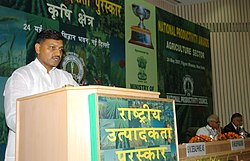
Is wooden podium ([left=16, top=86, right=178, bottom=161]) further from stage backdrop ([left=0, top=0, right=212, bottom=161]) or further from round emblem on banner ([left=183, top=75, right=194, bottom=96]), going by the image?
round emblem on banner ([left=183, top=75, right=194, bottom=96])

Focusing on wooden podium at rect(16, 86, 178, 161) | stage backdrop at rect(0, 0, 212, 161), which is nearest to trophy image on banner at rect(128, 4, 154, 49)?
stage backdrop at rect(0, 0, 212, 161)

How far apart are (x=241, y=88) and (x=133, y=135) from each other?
24.6ft

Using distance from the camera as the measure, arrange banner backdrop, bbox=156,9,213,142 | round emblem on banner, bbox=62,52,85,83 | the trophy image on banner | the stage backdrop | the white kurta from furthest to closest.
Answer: banner backdrop, bbox=156,9,213,142, the trophy image on banner, round emblem on banner, bbox=62,52,85,83, the stage backdrop, the white kurta

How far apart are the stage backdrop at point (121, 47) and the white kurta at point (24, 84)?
131cm

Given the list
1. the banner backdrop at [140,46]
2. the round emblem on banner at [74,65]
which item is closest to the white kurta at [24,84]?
the round emblem on banner at [74,65]

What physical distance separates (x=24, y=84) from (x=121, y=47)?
121 inches

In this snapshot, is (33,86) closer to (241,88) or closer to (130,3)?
(130,3)

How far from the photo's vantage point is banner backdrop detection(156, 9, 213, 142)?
617cm

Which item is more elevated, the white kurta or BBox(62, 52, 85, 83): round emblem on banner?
BBox(62, 52, 85, 83): round emblem on banner

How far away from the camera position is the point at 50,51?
2289 millimetres

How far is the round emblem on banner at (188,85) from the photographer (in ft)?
21.8

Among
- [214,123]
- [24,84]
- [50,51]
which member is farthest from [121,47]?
[24,84]

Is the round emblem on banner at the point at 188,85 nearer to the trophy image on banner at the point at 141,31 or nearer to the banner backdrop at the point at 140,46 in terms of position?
the banner backdrop at the point at 140,46

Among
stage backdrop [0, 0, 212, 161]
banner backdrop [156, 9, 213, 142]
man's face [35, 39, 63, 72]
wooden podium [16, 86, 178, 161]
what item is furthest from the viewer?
banner backdrop [156, 9, 213, 142]
